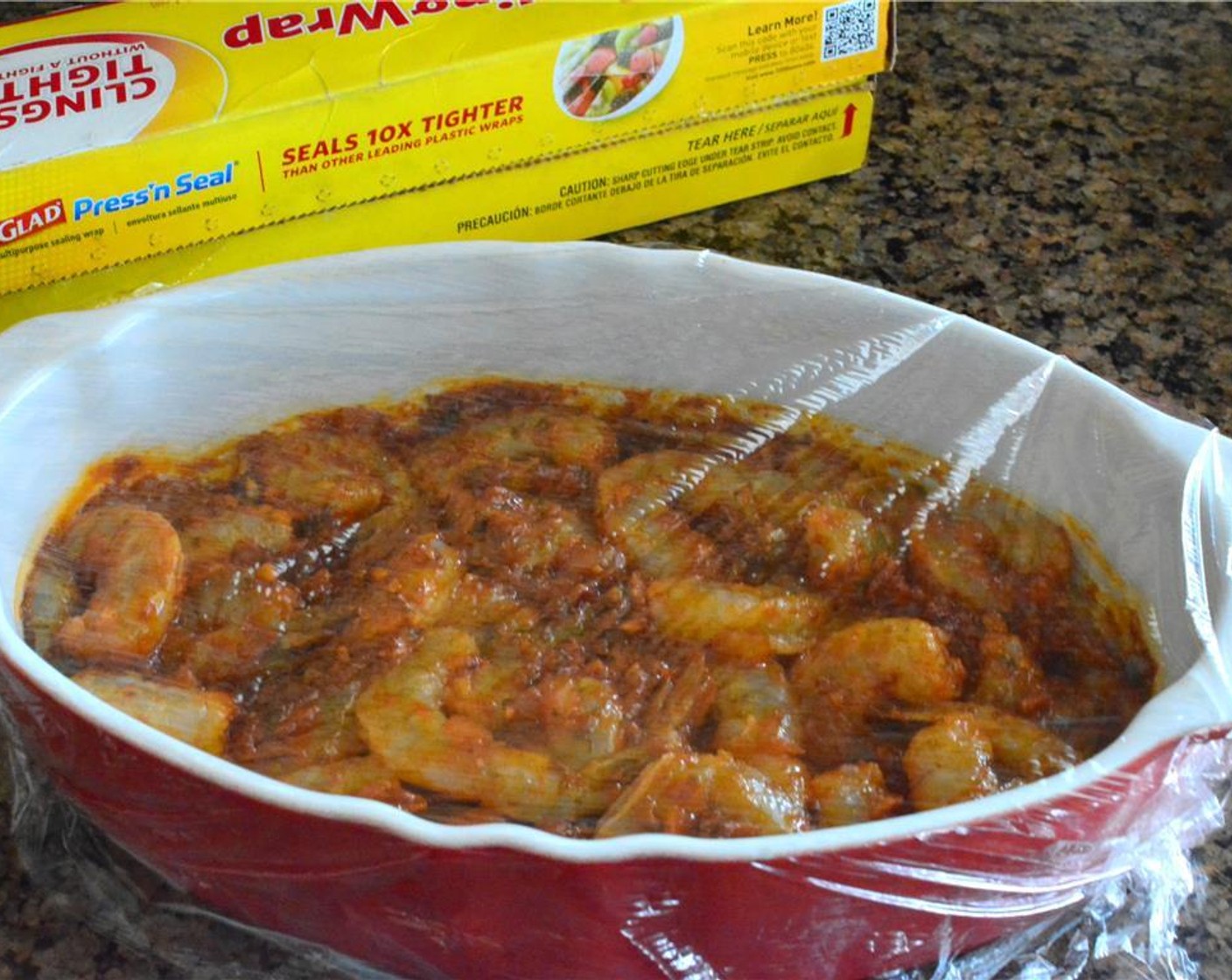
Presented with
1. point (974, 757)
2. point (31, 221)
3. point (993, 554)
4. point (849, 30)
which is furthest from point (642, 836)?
point (849, 30)

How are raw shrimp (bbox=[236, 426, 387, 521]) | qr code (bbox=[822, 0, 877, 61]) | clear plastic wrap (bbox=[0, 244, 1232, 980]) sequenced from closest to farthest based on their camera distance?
1. clear plastic wrap (bbox=[0, 244, 1232, 980])
2. raw shrimp (bbox=[236, 426, 387, 521])
3. qr code (bbox=[822, 0, 877, 61])

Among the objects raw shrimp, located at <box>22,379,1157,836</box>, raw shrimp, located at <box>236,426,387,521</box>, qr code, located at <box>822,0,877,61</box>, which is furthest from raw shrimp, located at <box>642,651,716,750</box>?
qr code, located at <box>822,0,877,61</box>

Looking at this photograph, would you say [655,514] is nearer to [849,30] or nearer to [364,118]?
[364,118]

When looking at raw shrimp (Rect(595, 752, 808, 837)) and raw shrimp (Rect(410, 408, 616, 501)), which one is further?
raw shrimp (Rect(410, 408, 616, 501))

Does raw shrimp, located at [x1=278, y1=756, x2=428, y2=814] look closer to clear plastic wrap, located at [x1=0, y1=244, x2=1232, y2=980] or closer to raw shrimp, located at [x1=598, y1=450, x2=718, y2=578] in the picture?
clear plastic wrap, located at [x1=0, y1=244, x2=1232, y2=980]

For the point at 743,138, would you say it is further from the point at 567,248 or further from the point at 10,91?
the point at 10,91

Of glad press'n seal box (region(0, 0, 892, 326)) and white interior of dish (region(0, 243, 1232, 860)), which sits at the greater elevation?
glad press'n seal box (region(0, 0, 892, 326))

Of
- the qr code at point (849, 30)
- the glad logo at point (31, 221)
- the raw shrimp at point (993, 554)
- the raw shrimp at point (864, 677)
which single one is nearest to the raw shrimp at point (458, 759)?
the raw shrimp at point (864, 677)

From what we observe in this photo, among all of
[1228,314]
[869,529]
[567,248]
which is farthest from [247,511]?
[1228,314]
